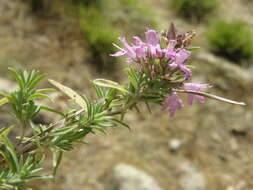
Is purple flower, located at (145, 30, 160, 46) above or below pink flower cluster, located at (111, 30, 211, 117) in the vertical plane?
above

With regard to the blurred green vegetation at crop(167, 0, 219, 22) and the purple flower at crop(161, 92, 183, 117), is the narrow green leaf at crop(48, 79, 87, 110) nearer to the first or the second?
the purple flower at crop(161, 92, 183, 117)

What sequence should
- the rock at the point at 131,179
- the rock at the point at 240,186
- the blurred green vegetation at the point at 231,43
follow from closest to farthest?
1. the rock at the point at 131,179
2. the rock at the point at 240,186
3. the blurred green vegetation at the point at 231,43

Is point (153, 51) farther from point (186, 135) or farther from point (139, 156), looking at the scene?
point (186, 135)

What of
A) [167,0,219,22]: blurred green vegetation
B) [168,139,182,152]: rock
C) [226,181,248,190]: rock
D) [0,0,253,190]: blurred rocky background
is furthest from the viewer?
[167,0,219,22]: blurred green vegetation

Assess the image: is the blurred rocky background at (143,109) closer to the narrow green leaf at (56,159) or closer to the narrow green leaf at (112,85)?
the narrow green leaf at (56,159)

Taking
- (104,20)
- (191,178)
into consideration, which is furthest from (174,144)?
(104,20)

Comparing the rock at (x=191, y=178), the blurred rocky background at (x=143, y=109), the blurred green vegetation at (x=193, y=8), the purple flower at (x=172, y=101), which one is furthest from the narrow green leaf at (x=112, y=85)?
the blurred green vegetation at (x=193, y=8)

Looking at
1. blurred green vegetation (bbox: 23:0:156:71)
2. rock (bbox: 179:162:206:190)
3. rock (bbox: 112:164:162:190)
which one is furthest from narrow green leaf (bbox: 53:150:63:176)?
blurred green vegetation (bbox: 23:0:156:71)
